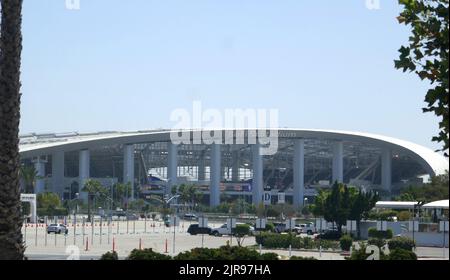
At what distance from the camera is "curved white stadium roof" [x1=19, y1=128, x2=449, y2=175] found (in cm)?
9631

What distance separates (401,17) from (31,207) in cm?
6439

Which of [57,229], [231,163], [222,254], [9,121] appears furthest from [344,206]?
[231,163]

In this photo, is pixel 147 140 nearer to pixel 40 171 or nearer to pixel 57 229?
pixel 40 171

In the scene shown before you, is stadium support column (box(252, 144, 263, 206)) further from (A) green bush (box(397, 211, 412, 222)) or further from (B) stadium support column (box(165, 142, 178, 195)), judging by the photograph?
(A) green bush (box(397, 211, 412, 222))

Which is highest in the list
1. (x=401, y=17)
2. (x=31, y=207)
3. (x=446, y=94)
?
(x=401, y=17)

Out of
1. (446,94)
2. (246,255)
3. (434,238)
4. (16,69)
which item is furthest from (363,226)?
(446,94)

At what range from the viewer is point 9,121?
1559 cm

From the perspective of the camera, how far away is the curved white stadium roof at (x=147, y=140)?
9631 cm

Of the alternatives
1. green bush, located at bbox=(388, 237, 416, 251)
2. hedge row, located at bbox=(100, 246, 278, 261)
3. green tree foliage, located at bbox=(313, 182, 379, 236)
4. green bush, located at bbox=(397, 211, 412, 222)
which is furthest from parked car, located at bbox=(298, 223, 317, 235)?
hedge row, located at bbox=(100, 246, 278, 261)

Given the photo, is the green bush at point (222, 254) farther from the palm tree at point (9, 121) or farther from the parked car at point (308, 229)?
the parked car at point (308, 229)

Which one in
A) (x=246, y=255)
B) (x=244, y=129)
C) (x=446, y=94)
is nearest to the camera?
(x=446, y=94)

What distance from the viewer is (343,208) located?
162 ft
